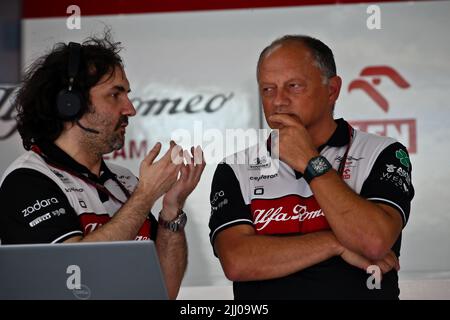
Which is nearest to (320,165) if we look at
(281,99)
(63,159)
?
(281,99)

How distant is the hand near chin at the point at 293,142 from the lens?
2.10 meters

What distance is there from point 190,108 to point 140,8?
45cm

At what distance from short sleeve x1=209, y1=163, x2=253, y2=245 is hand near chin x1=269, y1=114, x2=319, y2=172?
16cm

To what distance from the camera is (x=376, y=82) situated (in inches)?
131

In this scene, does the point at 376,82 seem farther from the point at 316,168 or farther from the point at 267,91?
the point at 316,168

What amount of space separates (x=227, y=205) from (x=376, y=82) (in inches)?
52.8

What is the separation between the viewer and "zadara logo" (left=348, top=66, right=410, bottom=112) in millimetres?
3322

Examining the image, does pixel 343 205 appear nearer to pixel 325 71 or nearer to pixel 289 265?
pixel 289 265

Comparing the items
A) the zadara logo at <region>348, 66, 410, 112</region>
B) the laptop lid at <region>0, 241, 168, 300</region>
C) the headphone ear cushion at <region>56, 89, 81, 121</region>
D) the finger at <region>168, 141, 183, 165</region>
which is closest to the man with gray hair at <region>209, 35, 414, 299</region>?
the finger at <region>168, 141, 183, 165</region>

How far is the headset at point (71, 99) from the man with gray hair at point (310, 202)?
432 mm

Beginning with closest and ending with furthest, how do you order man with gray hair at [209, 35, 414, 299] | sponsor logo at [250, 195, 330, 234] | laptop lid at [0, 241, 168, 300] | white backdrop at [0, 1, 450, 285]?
1. laptop lid at [0, 241, 168, 300]
2. man with gray hair at [209, 35, 414, 299]
3. sponsor logo at [250, 195, 330, 234]
4. white backdrop at [0, 1, 450, 285]

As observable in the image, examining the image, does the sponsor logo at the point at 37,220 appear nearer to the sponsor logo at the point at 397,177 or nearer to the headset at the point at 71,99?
the headset at the point at 71,99

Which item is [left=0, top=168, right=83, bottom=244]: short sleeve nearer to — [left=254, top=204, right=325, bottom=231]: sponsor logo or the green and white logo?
[left=254, top=204, right=325, bottom=231]: sponsor logo

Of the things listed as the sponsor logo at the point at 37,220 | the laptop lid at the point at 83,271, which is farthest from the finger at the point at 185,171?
the laptop lid at the point at 83,271
